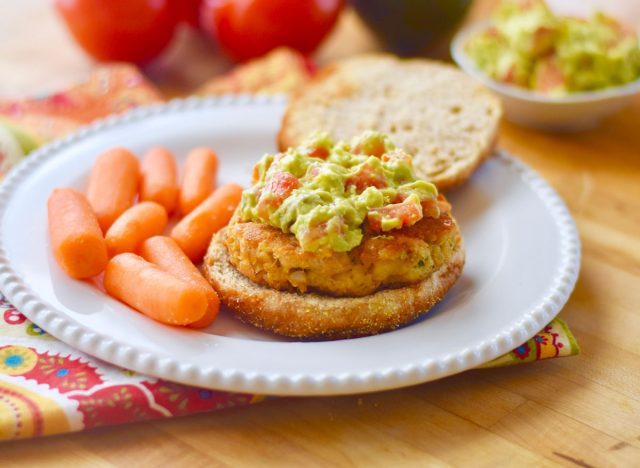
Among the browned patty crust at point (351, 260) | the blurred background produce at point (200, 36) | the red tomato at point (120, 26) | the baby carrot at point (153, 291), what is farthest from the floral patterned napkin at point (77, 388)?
the red tomato at point (120, 26)

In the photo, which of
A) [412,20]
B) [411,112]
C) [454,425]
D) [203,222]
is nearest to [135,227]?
[203,222]

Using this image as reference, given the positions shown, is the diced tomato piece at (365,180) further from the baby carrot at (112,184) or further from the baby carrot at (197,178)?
the baby carrot at (112,184)

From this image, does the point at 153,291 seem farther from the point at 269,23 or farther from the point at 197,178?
the point at 269,23

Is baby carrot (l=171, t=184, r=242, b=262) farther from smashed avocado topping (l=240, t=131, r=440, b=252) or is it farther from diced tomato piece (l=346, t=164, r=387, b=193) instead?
diced tomato piece (l=346, t=164, r=387, b=193)

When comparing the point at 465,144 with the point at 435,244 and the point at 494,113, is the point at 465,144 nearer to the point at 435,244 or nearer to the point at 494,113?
the point at 494,113

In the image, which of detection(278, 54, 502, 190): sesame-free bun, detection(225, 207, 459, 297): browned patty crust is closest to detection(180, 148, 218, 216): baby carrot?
detection(278, 54, 502, 190): sesame-free bun

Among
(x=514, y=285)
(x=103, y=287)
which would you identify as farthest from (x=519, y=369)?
(x=103, y=287)
